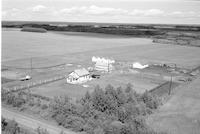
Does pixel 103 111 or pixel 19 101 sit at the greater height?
pixel 19 101

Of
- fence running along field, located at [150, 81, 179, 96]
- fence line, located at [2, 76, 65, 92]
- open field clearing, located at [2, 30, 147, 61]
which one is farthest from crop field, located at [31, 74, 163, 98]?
open field clearing, located at [2, 30, 147, 61]

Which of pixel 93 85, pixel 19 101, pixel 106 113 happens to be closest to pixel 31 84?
pixel 19 101

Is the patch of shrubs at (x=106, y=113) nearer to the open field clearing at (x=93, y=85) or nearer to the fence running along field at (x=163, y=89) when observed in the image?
the fence running along field at (x=163, y=89)

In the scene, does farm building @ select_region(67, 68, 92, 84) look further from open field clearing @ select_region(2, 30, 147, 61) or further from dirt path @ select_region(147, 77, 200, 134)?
open field clearing @ select_region(2, 30, 147, 61)

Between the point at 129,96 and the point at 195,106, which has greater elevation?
the point at 129,96

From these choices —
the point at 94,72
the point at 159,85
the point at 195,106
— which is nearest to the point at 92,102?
the point at 195,106

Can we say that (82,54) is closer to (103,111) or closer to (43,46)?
(43,46)

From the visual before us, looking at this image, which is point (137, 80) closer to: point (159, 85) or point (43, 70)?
point (159, 85)
